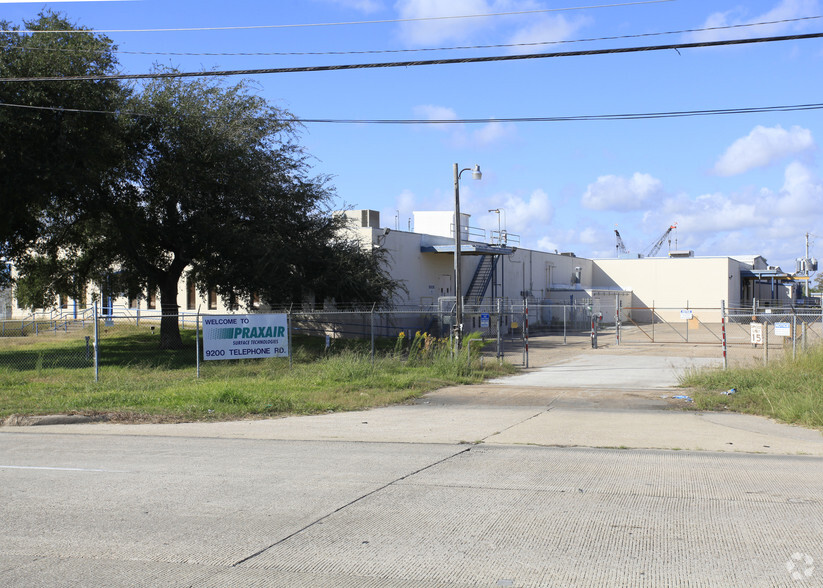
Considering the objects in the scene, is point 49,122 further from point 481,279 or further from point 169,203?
point 481,279

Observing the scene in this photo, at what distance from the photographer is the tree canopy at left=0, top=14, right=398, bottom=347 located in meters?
24.5

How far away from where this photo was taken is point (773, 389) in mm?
15328

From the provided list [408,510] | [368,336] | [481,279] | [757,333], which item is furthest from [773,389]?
[481,279]

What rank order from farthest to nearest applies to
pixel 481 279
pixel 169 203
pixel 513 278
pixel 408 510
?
pixel 513 278, pixel 481 279, pixel 169 203, pixel 408 510

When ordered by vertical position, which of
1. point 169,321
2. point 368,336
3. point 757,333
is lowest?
point 368,336

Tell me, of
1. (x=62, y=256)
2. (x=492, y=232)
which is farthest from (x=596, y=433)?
(x=492, y=232)

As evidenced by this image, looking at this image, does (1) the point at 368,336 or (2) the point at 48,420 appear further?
(1) the point at 368,336

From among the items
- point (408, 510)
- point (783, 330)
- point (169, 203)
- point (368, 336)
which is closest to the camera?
point (408, 510)

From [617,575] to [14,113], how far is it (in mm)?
23389

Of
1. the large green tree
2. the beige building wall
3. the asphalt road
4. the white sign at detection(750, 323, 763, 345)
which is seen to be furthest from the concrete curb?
the beige building wall

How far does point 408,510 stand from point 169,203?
2507cm

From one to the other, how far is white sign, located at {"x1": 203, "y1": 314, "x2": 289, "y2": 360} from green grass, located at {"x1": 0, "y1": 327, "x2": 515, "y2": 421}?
572mm

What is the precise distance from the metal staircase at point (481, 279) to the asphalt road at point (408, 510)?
3396 centimetres

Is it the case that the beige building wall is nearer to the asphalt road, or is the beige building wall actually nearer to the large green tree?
the large green tree
